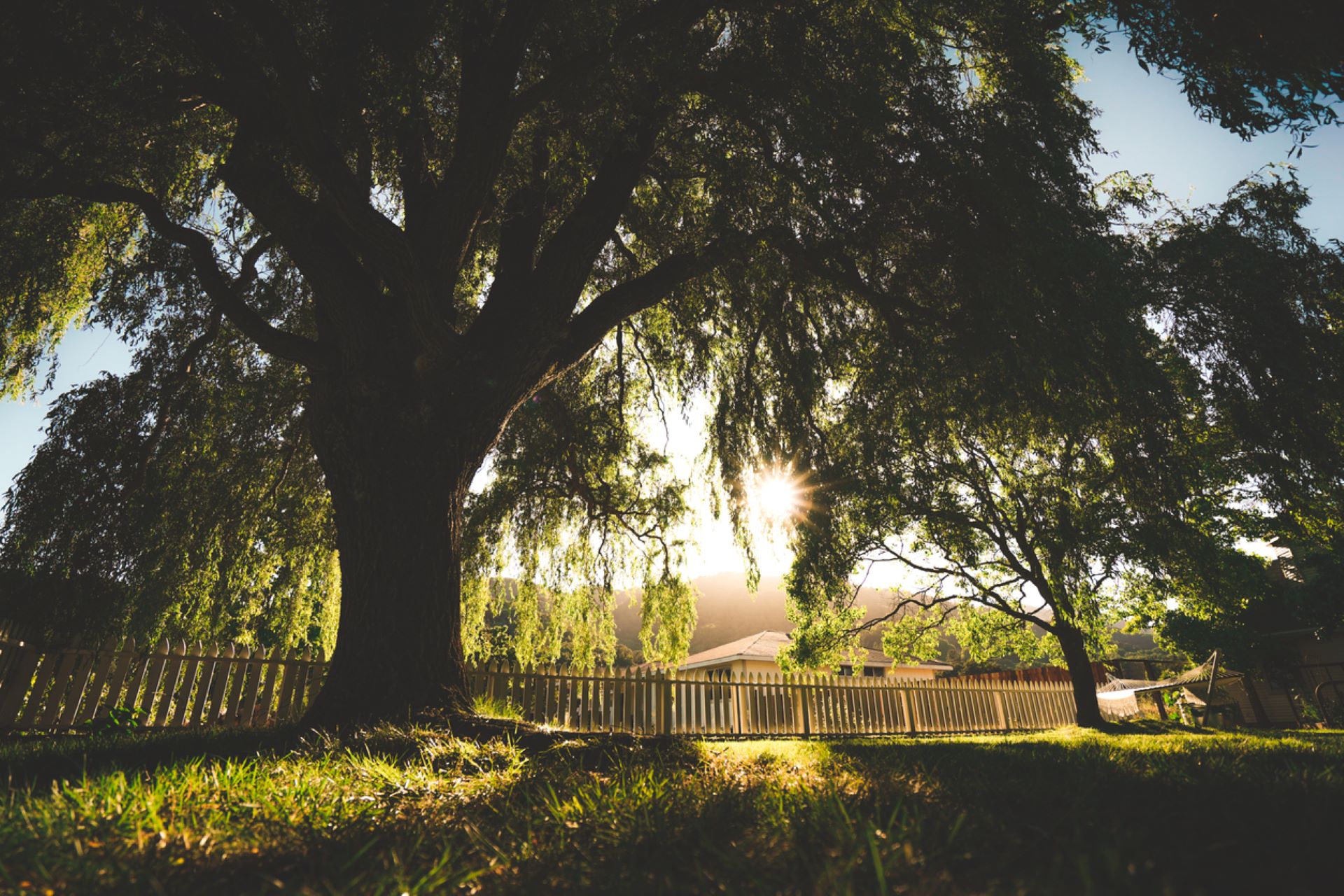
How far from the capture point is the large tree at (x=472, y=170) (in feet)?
14.5

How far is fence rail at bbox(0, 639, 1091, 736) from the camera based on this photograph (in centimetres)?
604

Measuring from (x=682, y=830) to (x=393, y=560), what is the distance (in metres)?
3.76

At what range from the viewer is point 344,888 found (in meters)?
1.28

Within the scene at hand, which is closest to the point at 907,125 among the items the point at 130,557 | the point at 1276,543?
the point at 130,557

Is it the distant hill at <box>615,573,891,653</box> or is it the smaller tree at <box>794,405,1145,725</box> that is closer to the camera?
the smaller tree at <box>794,405,1145,725</box>

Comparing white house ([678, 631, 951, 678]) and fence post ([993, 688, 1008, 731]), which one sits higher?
white house ([678, 631, 951, 678])

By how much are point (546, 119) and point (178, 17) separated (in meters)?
2.89

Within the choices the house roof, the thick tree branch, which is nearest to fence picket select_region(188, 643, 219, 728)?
the thick tree branch

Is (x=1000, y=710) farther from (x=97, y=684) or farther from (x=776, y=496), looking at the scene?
(x=97, y=684)

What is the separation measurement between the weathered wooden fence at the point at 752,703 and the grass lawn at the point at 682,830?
481cm

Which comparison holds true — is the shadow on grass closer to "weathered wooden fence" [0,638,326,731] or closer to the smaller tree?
"weathered wooden fence" [0,638,326,731]

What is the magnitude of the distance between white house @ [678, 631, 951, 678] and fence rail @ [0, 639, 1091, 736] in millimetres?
6099

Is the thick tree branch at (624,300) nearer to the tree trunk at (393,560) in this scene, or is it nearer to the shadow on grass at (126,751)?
the tree trunk at (393,560)

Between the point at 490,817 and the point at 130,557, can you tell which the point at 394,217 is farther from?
the point at 490,817
